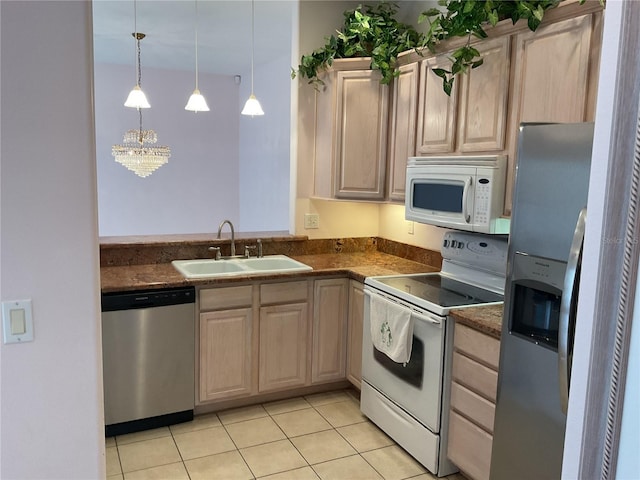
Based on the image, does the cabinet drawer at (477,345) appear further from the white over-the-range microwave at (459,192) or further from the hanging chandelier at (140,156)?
the hanging chandelier at (140,156)

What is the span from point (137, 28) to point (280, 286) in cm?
262

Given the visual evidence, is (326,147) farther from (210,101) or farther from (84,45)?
(210,101)

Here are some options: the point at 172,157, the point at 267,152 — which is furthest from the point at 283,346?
the point at 172,157

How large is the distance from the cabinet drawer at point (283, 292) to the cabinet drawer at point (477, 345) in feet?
3.75

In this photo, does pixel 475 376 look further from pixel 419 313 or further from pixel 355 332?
pixel 355 332

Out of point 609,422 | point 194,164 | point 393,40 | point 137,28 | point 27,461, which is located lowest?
point 27,461

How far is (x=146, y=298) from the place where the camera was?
2916 millimetres

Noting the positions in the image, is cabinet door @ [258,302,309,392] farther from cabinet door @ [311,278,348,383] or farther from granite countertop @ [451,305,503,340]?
granite countertop @ [451,305,503,340]

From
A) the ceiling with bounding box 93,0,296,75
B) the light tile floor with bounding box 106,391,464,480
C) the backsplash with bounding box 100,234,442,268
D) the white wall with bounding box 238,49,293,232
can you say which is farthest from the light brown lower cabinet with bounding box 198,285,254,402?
the white wall with bounding box 238,49,293,232

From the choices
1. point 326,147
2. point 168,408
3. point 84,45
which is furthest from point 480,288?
point 84,45

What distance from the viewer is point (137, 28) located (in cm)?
436

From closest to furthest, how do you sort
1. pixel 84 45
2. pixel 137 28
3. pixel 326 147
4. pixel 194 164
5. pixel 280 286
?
pixel 84 45
pixel 280 286
pixel 326 147
pixel 137 28
pixel 194 164

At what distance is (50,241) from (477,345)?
1791mm

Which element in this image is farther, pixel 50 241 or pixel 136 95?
pixel 136 95
